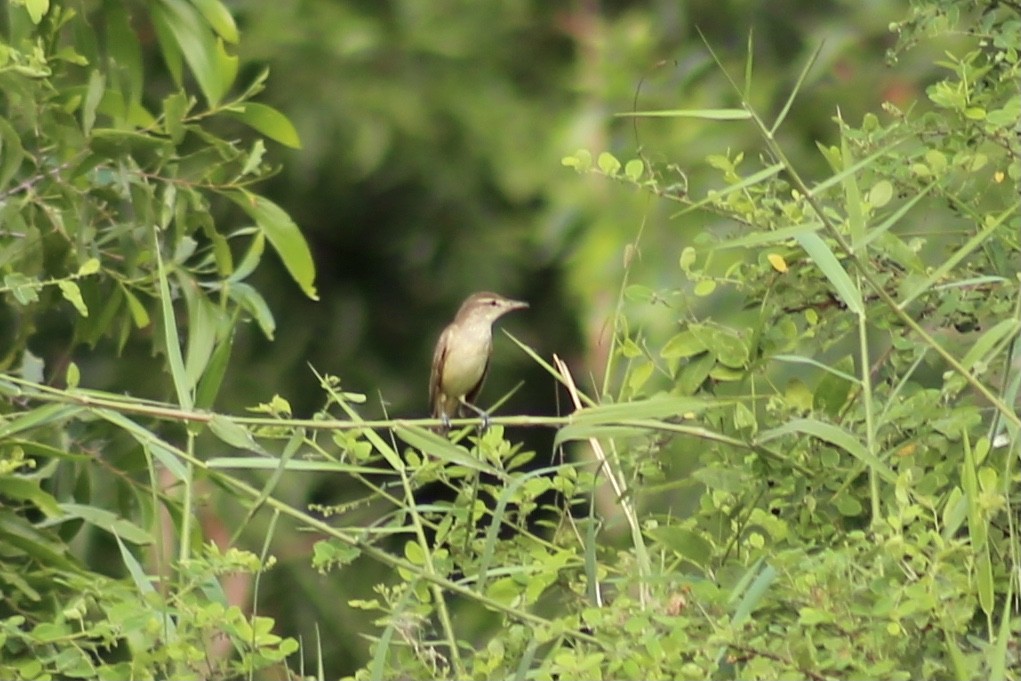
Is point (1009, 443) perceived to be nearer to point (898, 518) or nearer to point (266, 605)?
point (898, 518)

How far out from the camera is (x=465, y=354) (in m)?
4.85

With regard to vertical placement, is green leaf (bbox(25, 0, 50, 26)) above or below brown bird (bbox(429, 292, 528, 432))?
above

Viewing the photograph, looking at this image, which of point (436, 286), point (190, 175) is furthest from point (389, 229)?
point (190, 175)

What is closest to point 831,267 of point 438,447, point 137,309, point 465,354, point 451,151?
point 438,447

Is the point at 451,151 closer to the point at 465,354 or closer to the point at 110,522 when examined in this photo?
the point at 465,354

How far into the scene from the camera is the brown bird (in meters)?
4.86

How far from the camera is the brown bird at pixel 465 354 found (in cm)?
486

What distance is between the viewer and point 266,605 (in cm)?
568

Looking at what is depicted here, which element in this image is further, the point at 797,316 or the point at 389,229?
the point at 389,229

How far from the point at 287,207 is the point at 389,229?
447 mm

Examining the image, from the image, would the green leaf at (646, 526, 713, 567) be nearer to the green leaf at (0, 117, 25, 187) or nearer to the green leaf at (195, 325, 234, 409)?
the green leaf at (195, 325, 234, 409)

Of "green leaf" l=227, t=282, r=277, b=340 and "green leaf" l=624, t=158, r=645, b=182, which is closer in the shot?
"green leaf" l=624, t=158, r=645, b=182

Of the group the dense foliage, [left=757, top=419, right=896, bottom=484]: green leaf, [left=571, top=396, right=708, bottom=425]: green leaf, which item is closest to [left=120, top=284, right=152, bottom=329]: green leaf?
the dense foliage

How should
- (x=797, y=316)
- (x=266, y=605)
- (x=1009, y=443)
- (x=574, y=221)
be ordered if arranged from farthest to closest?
(x=266, y=605) < (x=574, y=221) < (x=797, y=316) < (x=1009, y=443)
